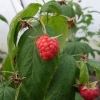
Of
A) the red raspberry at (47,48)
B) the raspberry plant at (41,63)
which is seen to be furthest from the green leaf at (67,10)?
the red raspberry at (47,48)

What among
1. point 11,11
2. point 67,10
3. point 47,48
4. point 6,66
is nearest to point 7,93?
point 6,66

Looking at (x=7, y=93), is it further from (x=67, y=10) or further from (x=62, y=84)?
(x=67, y=10)

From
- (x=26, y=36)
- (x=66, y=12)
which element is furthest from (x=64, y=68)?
(x=66, y=12)

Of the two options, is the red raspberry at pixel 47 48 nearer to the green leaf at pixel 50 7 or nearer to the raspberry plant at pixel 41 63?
the raspberry plant at pixel 41 63

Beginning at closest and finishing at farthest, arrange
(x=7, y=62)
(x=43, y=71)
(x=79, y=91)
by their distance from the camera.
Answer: (x=43, y=71) < (x=79, y=91) < (x=7, y=62)

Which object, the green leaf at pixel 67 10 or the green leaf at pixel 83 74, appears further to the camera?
the green leaf at pixel 67 10

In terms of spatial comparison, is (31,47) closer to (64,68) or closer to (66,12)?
(64,68)
